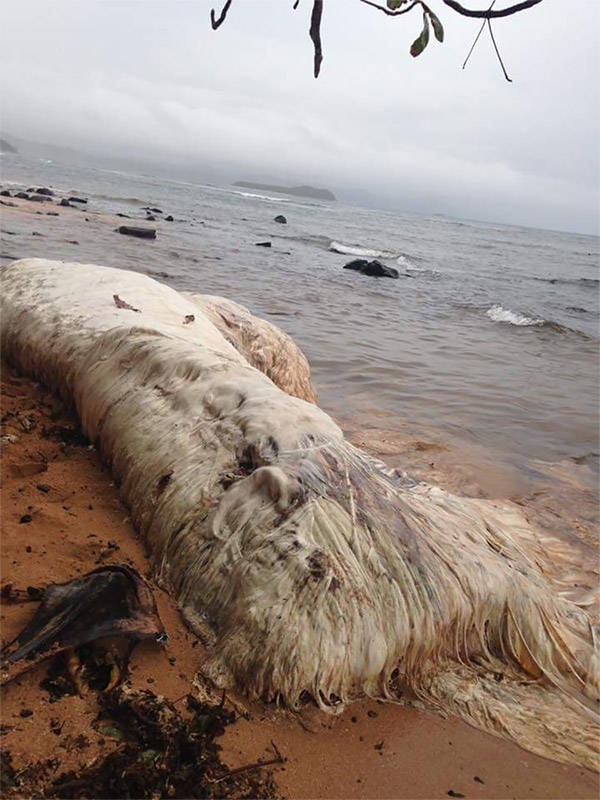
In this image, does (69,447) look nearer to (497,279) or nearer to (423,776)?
(423,776)

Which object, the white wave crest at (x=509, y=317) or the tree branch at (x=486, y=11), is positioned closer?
the tree branch at (x=486, y=11)

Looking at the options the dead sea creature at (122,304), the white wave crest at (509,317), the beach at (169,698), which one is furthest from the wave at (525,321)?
the beach at (169,698)

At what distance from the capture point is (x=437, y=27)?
1172 mm

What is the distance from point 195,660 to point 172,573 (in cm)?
37

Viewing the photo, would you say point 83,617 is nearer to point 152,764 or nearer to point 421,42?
point 152,764

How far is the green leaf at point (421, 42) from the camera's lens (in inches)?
47.1

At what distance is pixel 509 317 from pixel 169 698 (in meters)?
12.1

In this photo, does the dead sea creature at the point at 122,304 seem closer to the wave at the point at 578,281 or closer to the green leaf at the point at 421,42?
the green leaf at the point at 421,42

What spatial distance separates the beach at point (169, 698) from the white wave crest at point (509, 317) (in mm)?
10553

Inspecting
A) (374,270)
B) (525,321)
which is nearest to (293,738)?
(525,321)

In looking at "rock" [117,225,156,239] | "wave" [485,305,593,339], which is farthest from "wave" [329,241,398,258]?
"wave" [485,305,593,339]

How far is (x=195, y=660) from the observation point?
1.88 metres

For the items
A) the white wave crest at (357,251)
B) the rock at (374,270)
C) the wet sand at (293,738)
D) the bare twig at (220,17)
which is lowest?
the wet sand at (293,738)

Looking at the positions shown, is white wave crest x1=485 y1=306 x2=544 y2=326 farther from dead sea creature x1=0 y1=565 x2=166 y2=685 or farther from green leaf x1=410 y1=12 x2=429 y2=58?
green leaf x1=410 y1=12 x2=429 y2=58
